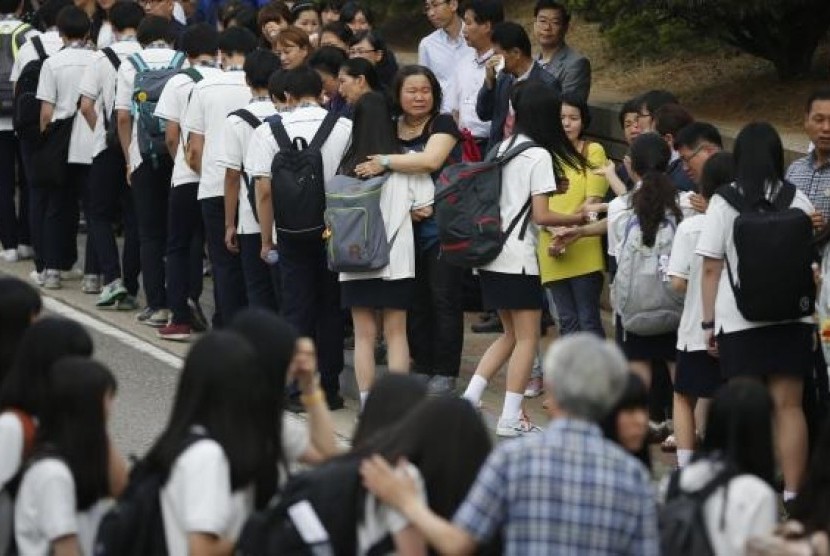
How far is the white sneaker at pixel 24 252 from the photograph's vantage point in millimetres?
16562

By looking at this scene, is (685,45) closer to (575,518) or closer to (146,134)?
(146,134)

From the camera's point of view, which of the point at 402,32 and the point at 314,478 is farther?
the point at 402,32

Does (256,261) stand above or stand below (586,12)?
below

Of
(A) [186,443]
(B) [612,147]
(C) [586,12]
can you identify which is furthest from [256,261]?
(A) [186,443]

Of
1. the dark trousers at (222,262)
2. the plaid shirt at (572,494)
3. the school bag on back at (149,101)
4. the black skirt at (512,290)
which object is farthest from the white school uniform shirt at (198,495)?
A: the school bag on back at (149,101)

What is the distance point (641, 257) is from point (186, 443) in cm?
453

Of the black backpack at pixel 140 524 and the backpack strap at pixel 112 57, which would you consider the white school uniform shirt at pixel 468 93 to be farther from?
the black backpack at pixel 140 524

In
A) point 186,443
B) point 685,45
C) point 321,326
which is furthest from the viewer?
point 685,45

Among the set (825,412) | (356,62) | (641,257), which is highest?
(356,62)

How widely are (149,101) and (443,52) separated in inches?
84.0

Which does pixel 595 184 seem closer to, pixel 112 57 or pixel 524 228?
pixel 524 228

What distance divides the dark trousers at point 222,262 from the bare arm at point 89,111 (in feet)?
5.96

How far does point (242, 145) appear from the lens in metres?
12.1

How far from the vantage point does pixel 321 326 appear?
39.0 ft
